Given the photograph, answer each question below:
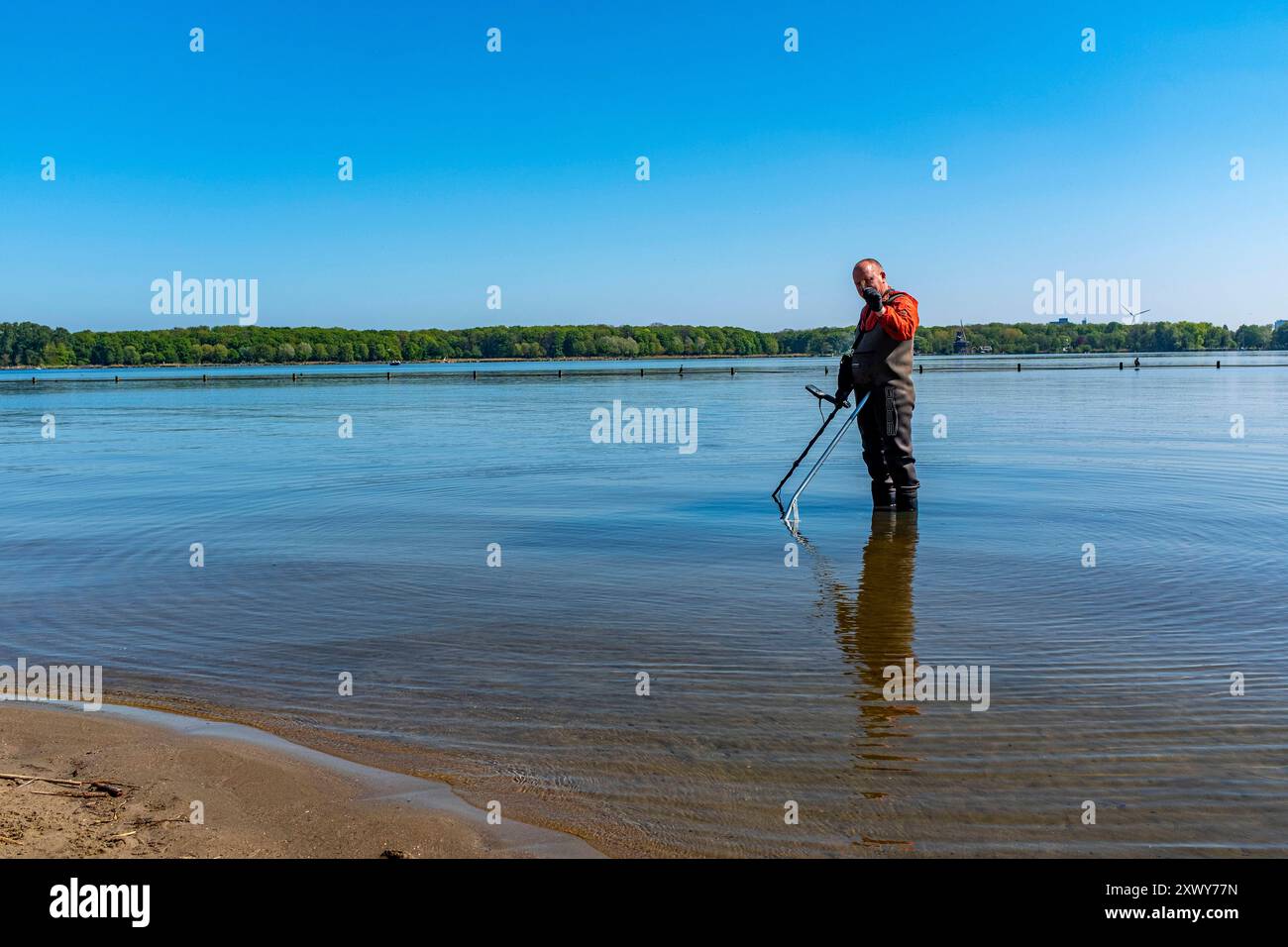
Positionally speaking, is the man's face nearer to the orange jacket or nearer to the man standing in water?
the man standing in water

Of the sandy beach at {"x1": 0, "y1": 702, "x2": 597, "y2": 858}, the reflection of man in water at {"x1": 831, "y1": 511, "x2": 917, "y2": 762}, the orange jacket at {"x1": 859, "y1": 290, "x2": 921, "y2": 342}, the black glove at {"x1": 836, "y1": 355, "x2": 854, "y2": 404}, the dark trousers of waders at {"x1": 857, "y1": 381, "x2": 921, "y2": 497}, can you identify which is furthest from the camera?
the black glove at {"x1": 836, "y1": 355, "x2": 854, "y2": 404}

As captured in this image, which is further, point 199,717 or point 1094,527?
point 1094,527

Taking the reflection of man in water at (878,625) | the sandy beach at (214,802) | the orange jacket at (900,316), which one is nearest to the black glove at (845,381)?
the orange jacket at (900,316)

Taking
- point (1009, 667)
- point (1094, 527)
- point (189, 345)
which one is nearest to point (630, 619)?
point (1009, 667)

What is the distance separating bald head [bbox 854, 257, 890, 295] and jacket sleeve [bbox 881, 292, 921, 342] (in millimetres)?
211

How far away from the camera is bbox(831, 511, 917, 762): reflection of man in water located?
5086 mm

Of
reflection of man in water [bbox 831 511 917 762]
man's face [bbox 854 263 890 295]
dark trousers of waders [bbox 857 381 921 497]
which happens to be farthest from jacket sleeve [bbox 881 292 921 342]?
reflection of man in water [bbox 831 511 917 762]

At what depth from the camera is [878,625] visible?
692 centimetres

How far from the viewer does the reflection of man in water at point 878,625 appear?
16.7 feet

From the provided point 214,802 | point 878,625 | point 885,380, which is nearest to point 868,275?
point 885,380

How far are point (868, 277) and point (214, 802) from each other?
28.4ft

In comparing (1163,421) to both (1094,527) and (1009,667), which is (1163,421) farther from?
(1009,667)
